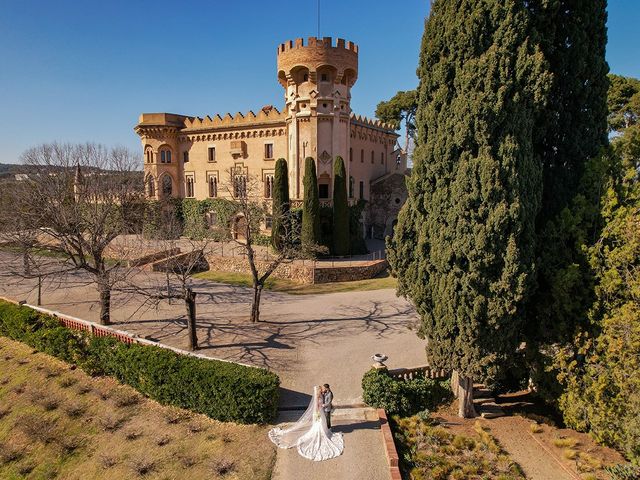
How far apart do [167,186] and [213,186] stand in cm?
564

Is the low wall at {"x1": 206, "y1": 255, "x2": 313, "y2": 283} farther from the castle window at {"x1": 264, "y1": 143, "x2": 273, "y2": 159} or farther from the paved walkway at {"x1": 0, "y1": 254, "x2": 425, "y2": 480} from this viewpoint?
the castle window at {"x1": 264, "y1": 143, "x2": 273, "y2": 159}

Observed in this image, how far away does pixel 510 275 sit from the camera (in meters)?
9.96

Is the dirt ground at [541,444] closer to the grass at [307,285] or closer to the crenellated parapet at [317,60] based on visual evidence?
the grass at [307,285]

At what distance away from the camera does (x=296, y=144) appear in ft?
106

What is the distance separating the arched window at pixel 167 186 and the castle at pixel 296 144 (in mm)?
102

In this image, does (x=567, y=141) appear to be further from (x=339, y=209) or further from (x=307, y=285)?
(x=339, y=209)

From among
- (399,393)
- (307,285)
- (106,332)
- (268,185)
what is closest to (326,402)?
(399,393)

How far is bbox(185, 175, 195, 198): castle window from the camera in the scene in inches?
1655

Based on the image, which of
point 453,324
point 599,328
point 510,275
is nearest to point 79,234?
point 453,324

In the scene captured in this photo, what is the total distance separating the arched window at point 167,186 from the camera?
4212cm

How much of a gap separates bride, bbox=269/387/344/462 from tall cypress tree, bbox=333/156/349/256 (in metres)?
20.5

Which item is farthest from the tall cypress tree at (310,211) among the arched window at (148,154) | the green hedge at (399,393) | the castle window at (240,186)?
the arched window at (148,154)

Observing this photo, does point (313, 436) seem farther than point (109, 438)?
No

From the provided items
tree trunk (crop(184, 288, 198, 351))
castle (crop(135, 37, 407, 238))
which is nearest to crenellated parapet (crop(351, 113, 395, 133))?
castle (crop(135, 37, 407, 238))
